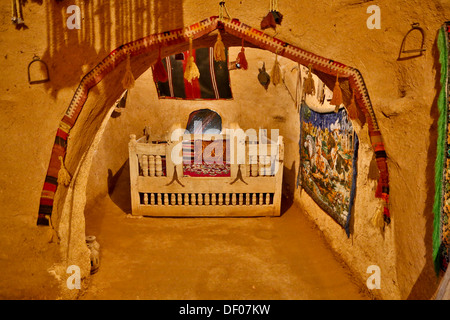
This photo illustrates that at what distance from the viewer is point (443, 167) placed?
7.14 feet

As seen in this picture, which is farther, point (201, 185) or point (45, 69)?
point (201, 185)

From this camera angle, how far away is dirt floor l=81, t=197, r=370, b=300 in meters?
3.61

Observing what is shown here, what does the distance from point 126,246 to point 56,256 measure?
5.36ft

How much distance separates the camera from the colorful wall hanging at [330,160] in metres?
3.82

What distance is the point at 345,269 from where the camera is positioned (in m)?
3.96

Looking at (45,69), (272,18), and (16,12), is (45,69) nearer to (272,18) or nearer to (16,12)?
(16,12)

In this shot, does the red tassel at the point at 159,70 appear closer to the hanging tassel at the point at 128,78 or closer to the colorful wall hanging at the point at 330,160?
the hanging tassel at the point at 128,78

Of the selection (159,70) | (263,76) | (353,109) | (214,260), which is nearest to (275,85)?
(353,109)

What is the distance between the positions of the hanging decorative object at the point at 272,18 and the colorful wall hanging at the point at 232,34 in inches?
3.0

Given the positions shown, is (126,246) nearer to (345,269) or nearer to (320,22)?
(345,269)

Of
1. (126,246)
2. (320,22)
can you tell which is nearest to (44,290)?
(126,246)

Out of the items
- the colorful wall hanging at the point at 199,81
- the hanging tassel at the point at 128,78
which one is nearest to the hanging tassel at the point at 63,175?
the hanging tassel at the point at 128,78

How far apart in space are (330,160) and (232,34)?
2.44 metres

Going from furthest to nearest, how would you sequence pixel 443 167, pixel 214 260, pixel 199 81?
pixel 199 81 < pixel 214 260 < pixel 443 167
